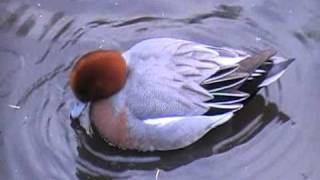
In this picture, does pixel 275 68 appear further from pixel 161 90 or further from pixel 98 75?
pixel 98 75

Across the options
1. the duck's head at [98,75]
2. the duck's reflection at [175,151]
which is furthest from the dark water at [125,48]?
the duck's head at [98,75]

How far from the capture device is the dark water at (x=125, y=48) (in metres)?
3.82

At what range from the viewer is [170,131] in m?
3.78

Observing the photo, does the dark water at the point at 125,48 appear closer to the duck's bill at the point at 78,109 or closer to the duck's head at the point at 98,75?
the duck's bill at the point at 78,109

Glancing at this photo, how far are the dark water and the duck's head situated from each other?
0.26 meters

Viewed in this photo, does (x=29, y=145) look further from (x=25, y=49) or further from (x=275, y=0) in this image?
(x=275, y=0)

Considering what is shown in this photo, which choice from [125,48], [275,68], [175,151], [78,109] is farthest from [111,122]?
[275,68]

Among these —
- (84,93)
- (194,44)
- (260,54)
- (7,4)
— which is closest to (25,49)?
(7,4)

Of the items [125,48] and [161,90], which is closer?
[161,90]

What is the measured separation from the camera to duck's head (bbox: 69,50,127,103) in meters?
3.71

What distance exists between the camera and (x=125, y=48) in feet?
14.1

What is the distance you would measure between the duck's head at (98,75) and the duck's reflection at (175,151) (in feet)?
0.79

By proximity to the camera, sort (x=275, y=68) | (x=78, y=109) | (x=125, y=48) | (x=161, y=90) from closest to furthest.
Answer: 1. (x=161, y=90)
2. (x=78, y=109)
3. (x=275, y=68)
4. (x=125, y=48)

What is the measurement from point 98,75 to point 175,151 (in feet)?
1.67
